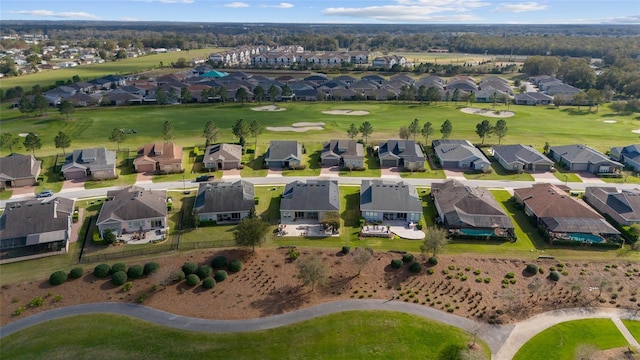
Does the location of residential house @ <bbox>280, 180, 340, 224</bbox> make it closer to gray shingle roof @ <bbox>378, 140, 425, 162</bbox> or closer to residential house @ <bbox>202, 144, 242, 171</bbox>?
residential house @ <bbox>202, 144, 242, 171</bbox>

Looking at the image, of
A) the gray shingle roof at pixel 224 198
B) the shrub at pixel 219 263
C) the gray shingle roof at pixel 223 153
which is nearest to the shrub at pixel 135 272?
the shrub at pixel 219 263

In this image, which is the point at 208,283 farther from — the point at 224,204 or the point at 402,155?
the point at 402,155

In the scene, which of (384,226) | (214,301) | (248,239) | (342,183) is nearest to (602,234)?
(384,226)

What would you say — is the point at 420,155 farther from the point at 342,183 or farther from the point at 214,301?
the point at 214,301

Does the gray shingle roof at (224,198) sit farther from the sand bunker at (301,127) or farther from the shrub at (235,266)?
the sand bunker at (301,127)

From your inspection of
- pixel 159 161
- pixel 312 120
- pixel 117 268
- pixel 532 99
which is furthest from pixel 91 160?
pixel 532 99

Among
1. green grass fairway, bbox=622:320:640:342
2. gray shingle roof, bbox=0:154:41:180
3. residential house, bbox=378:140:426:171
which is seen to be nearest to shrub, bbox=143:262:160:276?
gray shingle roof, bbox=0:154:41:180
